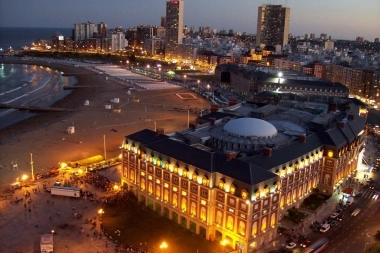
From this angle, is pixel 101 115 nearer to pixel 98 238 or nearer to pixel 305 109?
pixel 305 109

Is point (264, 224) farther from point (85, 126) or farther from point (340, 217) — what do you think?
point (85, 126)

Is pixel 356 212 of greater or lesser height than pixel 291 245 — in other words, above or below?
above

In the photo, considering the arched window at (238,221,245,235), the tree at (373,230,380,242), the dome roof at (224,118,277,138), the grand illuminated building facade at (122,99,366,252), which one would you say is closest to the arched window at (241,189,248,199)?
the grand illuminated building facade at (122,99,366,252)

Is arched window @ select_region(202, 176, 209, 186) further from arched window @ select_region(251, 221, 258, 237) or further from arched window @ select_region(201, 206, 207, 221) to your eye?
arched window @ select_region(251, 221, 258, 237)

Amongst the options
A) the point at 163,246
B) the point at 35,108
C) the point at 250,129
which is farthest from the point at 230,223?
the point at 35,108

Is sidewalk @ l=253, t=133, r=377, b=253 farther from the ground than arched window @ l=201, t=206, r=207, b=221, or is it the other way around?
arched window @ l=201, t=206, r=207, b=221

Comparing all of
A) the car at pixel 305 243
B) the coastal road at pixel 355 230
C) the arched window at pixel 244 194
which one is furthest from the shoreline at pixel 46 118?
the coastal road at pixel 355 230
